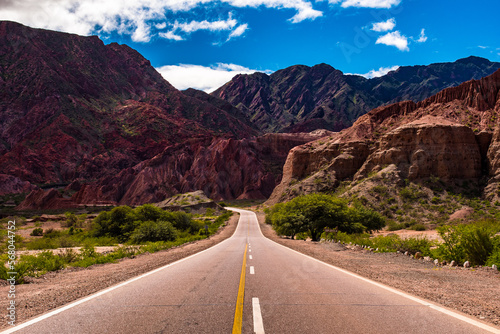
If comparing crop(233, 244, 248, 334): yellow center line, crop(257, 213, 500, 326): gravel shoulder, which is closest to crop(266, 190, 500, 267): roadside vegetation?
crop(257, 213, 500, 326): gravel shoulder

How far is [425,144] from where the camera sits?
57156 mm

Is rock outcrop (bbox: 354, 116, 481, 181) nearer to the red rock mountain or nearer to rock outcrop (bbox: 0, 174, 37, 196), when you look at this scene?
the red rock mountain

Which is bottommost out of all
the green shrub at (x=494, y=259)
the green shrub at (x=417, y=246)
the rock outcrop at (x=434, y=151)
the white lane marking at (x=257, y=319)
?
the green shrub at (x=417, y=246)

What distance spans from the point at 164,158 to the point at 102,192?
27877 mm

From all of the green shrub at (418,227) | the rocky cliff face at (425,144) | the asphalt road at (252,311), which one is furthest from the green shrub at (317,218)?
the rocky cliff face at (425,144)

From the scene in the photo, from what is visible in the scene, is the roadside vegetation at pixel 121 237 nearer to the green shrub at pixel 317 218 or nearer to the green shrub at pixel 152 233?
the green shrub at pixel 152 233

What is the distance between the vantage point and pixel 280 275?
988cm

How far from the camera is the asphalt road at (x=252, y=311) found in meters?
4.80

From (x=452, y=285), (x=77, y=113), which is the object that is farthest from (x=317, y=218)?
(x=77, y=113)

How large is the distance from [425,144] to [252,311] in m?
61.8

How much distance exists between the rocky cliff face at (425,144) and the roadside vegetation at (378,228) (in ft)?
31.2

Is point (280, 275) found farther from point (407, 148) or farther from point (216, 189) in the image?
point (216, 189)

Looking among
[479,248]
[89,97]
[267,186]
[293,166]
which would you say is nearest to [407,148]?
[293,166]

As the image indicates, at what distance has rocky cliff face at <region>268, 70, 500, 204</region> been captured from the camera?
→ 5388cm
